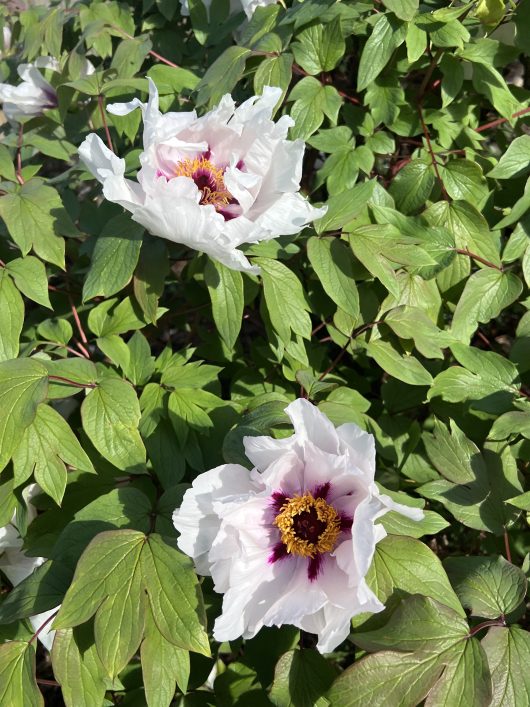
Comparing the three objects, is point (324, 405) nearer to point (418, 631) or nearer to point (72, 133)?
point (418, 631)

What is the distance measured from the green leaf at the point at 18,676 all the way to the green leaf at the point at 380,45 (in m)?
1.23

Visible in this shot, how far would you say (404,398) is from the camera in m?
1.68

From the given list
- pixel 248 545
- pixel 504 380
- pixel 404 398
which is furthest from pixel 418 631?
pixel 404 398

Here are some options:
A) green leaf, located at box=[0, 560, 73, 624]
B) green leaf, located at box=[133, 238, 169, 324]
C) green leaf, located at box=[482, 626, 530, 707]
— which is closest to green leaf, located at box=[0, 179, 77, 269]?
green leaf, located at box=[133, 238, 169, 324]

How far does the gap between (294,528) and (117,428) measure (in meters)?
0.36

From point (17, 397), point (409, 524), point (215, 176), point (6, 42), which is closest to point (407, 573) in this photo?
point (409, 524)

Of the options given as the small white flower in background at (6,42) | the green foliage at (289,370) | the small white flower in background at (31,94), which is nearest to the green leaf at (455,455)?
the green foliage at (289,370)

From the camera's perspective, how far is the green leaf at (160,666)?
1.09 m

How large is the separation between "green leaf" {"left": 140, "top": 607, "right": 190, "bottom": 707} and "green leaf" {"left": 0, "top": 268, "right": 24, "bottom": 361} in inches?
22.7

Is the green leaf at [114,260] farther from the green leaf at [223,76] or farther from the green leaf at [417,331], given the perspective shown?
the green leaf at [417,331]

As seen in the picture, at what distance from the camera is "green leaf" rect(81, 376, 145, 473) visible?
129 centimetres

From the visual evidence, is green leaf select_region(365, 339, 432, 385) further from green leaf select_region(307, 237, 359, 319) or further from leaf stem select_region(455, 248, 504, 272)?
leaf stem select_region(455, 248, 504, 272)

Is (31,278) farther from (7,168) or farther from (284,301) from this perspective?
(284,301)

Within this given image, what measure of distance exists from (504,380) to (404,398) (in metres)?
0.28
